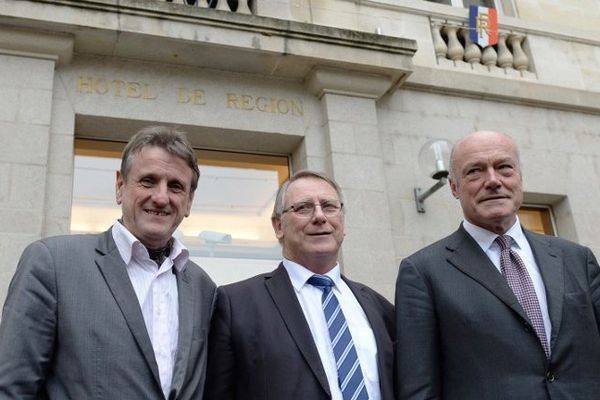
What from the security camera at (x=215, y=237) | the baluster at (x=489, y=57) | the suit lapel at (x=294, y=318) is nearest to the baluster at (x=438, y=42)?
the baluster at (x=489, y=57)

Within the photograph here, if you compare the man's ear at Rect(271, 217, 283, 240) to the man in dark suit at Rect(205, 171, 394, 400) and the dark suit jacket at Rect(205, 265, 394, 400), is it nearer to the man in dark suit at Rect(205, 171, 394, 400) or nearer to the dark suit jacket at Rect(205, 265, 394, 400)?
the man in dark suit at Rect(205, 171, 394, 400)

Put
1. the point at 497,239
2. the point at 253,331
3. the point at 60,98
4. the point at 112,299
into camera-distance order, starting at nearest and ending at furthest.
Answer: the point at 112,299, the point at 253,331, the point at 497,239, the point at 60,98

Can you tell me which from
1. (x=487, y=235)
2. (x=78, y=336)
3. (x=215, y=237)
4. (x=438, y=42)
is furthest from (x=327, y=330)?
(x=438, y=42)

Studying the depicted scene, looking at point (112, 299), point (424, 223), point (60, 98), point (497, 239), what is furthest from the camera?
point (424, 223)

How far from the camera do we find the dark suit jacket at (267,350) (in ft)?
10.5

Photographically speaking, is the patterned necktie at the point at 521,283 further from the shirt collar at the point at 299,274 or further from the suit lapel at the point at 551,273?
the shirt collar at the point at 299,274

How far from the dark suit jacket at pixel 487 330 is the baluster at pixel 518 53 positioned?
6.18m

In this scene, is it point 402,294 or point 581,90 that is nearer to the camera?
point 402,294

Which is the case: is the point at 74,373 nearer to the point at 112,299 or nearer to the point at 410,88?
the point at 112,299

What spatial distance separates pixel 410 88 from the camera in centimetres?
848

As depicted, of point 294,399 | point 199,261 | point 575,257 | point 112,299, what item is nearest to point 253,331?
point 294,399

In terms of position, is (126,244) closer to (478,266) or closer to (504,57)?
(478,266)

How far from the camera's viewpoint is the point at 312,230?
3.67 meters

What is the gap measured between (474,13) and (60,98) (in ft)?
18.7
